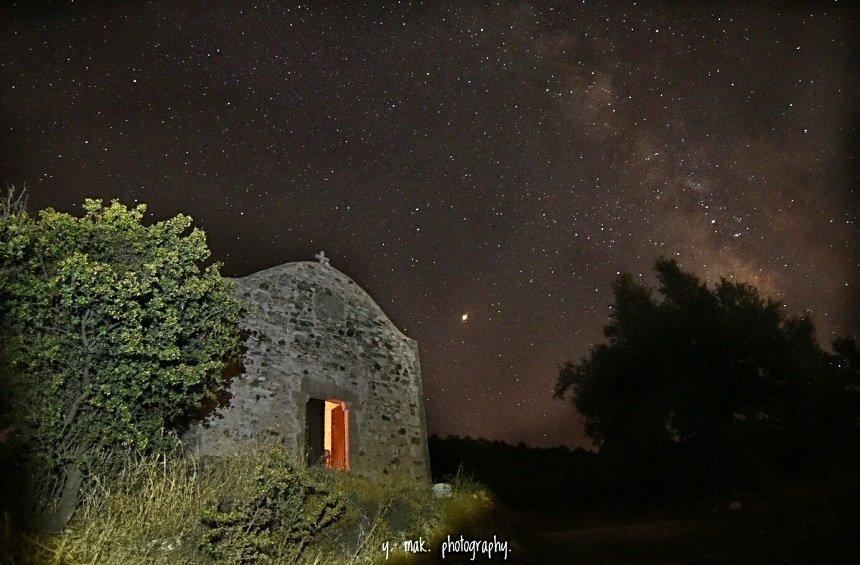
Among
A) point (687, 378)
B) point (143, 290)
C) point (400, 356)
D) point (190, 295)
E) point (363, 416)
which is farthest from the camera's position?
point (687, 378)

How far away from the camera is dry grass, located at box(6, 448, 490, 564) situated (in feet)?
20.5

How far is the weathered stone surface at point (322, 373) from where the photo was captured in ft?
39.3

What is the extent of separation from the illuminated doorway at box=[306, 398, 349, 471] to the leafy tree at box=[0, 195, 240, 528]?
188 inches

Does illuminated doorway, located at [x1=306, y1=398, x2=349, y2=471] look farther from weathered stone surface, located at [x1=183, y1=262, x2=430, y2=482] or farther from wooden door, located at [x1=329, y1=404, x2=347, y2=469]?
weathered stone surface, located at [x1=183, y1=262, x2=430, y2=482]

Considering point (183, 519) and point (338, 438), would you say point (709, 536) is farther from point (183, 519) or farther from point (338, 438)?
point (183, 519)

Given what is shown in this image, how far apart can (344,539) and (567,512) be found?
1624 cm

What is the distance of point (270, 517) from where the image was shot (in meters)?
7.11

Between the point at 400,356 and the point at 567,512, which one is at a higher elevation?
the point at 400,356

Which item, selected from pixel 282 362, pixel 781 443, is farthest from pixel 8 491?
pixel 781 443

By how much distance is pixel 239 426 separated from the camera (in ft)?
38.0

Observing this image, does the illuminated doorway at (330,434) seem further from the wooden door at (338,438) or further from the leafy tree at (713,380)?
the leafy tree at (713,380)

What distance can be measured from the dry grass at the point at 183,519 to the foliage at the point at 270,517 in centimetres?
21

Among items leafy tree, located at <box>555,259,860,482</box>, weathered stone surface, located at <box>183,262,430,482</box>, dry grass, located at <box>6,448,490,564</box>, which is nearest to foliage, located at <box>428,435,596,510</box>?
leafy tree, located at <box>555,259,860,482</box>

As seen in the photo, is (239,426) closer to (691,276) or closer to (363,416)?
(363,416)
